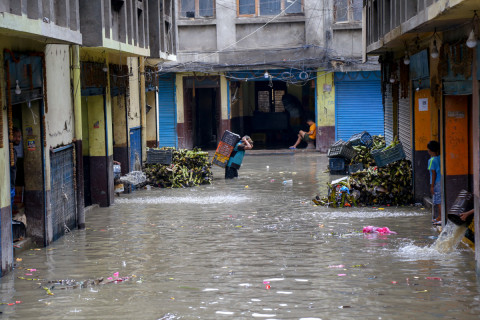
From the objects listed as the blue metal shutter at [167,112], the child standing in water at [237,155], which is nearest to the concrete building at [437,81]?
the child standing in water at [237,155]

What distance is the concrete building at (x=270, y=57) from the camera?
30.5 m

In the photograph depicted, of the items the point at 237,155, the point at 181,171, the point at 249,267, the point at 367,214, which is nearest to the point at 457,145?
the point at 367,214

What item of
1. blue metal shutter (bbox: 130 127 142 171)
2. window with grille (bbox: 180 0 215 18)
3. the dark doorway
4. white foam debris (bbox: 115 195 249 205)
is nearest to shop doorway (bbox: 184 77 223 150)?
the dark doorway

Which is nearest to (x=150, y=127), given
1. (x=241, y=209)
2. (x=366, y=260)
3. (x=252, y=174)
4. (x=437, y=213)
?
(x=252, y=174)

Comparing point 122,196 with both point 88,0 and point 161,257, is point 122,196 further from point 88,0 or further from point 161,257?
point 161,257

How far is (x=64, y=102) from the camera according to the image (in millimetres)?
14312

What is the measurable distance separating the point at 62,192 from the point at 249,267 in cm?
485

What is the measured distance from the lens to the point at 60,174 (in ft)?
45.8

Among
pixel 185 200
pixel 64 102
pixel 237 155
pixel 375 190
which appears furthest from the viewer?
pixel 237 155

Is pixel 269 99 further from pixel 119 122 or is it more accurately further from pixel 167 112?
pixel 119 122

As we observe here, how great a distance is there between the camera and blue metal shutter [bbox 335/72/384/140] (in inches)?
1248

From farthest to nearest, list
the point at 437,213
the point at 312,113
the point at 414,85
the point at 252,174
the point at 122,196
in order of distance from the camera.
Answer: the point at 312,113, the point at 252,174, the point at 122,196, the point at 414,85, the point at 437,213

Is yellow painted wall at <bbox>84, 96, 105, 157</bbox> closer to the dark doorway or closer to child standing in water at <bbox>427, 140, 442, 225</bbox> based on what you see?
child standing in water at <bbox>427, 140, 442, 225</bbox>

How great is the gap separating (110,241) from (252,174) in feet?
38.5
